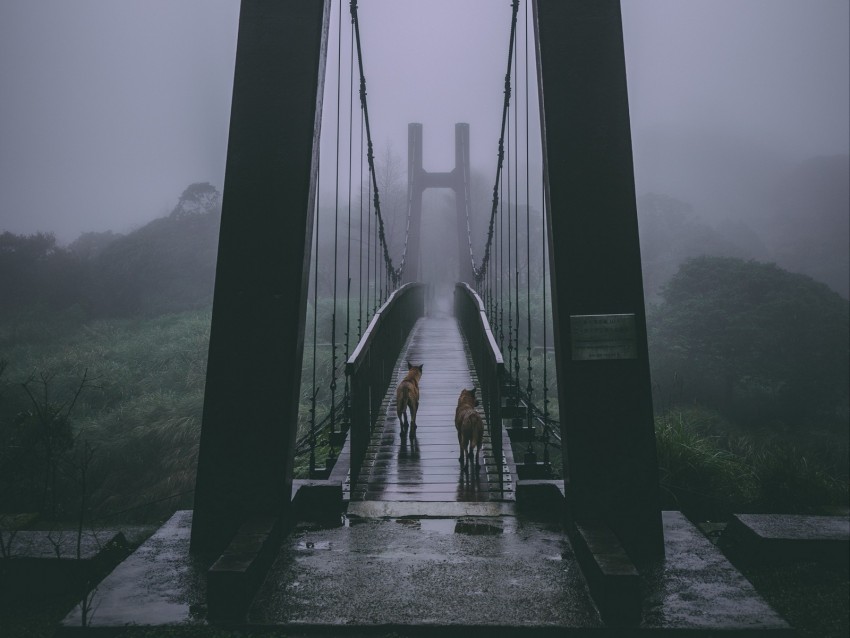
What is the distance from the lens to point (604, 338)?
2.58 meters

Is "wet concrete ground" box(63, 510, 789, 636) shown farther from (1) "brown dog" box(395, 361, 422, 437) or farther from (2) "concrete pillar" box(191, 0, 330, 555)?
(1) "brown dog" box(395, 361, 422, 437)

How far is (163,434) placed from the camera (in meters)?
9.84

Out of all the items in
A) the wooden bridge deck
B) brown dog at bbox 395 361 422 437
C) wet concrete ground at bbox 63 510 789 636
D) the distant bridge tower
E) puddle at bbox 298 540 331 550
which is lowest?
wet concrete ground at bbox 63 510 789 636

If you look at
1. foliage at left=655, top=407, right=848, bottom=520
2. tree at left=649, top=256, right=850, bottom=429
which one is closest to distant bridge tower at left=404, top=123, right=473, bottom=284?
tree at left=649, top=256, right=850, bottom=429

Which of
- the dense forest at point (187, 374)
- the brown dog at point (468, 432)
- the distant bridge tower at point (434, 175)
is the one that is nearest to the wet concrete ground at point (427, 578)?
the brown dog at point (468, 432)

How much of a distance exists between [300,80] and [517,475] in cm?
275

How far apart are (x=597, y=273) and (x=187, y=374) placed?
13.3 meters

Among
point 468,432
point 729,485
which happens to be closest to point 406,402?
point 468,432

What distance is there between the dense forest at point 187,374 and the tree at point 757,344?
0.04m

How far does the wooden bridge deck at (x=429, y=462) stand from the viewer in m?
3.42

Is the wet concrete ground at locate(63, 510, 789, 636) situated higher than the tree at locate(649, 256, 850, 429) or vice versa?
the tree at locate(649, 256, 850, 429)

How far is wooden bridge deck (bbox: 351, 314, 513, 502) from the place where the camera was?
3.42m

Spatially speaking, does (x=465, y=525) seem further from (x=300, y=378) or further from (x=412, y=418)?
(x=412, y=418)

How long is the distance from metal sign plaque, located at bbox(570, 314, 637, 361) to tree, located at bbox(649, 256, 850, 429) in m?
12.4
